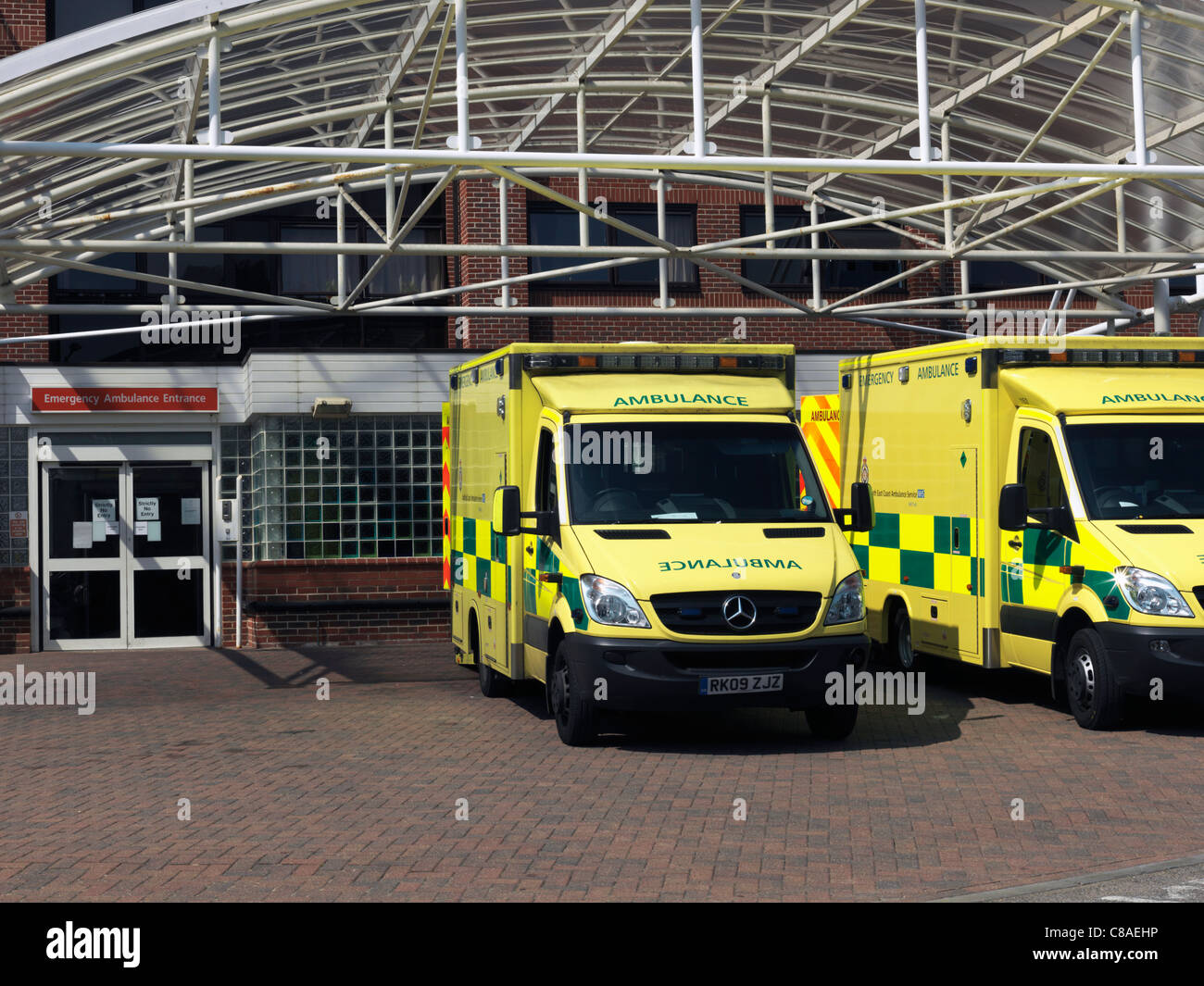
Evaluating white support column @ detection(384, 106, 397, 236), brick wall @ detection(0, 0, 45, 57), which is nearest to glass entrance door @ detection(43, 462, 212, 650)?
brick wall @ detection(0, 0, 45, 57)

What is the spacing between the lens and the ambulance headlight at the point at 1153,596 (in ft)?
35.2

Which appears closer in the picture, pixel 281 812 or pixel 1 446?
pixel 281 812

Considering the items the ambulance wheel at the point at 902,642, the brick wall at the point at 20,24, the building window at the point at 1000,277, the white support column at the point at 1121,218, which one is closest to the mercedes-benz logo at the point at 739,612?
the ambulance wheel at the point at 902,642

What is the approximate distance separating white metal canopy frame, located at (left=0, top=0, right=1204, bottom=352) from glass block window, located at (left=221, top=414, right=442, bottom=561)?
9.37 ft

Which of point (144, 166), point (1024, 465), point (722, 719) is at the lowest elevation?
point (722, 719)

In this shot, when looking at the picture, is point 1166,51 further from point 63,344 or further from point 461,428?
point 63,344

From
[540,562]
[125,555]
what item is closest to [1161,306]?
[540,562]

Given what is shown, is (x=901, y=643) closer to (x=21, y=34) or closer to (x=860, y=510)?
(x=860, y=510)

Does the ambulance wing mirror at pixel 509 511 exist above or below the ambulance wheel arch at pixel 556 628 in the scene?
above

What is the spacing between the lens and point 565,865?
725 cm

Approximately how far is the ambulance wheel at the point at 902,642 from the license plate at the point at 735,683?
13.7 feet

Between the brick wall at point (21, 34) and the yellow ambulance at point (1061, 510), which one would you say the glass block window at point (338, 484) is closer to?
the brick wall at point (21, 34)

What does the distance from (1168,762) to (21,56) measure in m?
8.76

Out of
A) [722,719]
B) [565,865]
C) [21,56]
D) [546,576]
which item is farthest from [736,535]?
[21,56]
